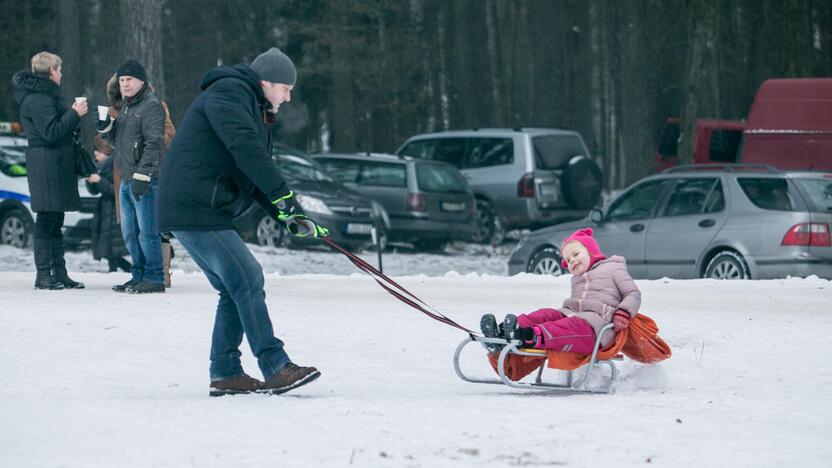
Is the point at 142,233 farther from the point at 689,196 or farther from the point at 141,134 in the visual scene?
the point at 689,196

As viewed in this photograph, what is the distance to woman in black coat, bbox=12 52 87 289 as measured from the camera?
11547mm

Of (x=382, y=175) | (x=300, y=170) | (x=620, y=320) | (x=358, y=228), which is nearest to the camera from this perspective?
(x=620, y=320)

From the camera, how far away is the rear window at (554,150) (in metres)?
24.0

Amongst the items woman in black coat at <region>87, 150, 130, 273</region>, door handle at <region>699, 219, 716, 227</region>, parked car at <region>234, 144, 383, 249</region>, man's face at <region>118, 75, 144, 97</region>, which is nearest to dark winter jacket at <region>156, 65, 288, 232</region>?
man's face at <region>118, 75, 144, 97</region>

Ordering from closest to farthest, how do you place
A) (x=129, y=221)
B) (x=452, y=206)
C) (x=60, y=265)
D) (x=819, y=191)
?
1. (x=129, y=221)
2. (x=60, y=265)
3. (x=819, y=191)
4. (x=452, y=206)

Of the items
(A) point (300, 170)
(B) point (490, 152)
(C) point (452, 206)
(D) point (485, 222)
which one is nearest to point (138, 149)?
(A) point (300, 170)

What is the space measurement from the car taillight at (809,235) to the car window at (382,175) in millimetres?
9199

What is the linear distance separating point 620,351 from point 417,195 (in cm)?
1459

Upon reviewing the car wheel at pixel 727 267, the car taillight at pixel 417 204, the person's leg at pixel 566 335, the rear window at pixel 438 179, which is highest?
the person's leg at pixel 566 335

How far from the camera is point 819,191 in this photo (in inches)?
563

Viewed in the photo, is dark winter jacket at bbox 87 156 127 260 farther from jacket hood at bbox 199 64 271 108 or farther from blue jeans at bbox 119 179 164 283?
jacket hood at bbox 199 64 271 108

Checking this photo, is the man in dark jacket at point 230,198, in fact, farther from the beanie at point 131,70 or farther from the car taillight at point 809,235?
the car taillight at point 809,235

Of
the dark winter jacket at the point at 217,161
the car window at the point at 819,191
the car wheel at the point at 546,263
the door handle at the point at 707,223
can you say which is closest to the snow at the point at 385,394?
the dark winter jacket at the point at 217,161

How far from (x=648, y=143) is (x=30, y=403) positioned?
27738 mm
